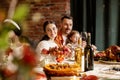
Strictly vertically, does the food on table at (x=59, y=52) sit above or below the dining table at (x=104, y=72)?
above

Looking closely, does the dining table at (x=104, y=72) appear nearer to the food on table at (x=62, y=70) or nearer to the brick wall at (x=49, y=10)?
the food on table at (x=62, y=70)

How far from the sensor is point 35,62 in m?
0.37

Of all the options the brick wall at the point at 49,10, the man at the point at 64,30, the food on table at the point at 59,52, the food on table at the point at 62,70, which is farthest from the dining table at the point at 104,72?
the brick wall at the point at 49,10

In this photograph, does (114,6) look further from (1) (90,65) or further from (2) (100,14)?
(1) (90,65)

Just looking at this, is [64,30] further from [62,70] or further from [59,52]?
[62,70]

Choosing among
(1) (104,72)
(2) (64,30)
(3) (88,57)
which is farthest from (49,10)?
(1) (104,72)

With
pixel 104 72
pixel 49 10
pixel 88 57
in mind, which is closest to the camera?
pixel 104 72

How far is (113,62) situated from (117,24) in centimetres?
221

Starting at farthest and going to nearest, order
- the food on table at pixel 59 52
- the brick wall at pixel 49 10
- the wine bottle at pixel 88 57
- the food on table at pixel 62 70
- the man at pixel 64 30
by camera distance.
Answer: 1. the brick wall at pixel 49 10
2. the man at pixel 64 30
3. the food on table at pixel 59 52
4. the wine bottle at pixel 88 57
5. the food on table at pixel 62 70

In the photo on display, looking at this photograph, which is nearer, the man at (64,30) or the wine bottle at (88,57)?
the wine bottle at (88,57)

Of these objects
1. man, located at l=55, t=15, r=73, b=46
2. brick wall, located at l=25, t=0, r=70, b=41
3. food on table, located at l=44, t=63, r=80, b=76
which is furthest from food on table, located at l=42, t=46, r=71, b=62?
brick wall, located at l=25, t=0, r=70, b=41

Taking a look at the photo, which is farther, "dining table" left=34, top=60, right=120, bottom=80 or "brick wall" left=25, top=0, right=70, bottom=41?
"brick wall" left=25, top=0, right=70, bottom=41

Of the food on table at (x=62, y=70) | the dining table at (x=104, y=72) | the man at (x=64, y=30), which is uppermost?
the man at (x=64, y=30)

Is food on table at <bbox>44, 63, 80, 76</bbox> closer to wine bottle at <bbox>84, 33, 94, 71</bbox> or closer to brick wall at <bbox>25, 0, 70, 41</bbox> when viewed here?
wine bottle at <bbox>84, 33, 94, 71</bbox>
